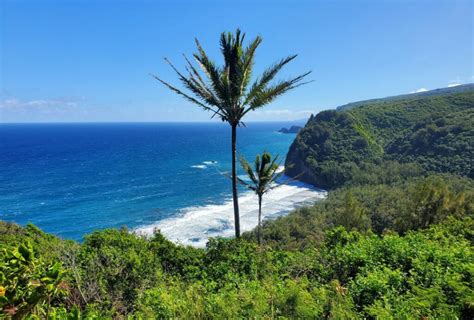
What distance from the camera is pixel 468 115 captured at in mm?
66750

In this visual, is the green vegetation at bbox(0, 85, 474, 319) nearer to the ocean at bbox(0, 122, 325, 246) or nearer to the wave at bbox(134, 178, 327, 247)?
the wave at bbox(134, 178, 327, 247)

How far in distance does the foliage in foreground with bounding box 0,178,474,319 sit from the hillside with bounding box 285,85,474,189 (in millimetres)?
52798

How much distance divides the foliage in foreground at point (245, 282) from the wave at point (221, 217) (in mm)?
20403

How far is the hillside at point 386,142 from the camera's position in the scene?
59719mm

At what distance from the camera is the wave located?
36.4 m

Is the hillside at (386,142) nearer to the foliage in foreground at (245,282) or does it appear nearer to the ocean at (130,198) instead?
the ocean at (130,198)

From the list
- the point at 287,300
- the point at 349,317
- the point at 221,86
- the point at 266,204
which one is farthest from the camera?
the point at 266,204

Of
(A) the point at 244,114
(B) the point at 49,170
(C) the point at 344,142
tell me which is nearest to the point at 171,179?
(B) the point at 49,170

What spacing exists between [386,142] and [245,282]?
94.7 m

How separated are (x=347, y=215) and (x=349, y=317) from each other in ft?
89.5

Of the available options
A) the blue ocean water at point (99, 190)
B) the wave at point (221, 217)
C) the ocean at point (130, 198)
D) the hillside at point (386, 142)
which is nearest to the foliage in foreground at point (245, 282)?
the blue ocean water at point (99, 190)

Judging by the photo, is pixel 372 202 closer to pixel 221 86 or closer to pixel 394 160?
pixel 394 160

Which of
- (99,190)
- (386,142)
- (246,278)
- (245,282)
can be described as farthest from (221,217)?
(386,142)

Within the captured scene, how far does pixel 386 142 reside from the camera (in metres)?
88.2
